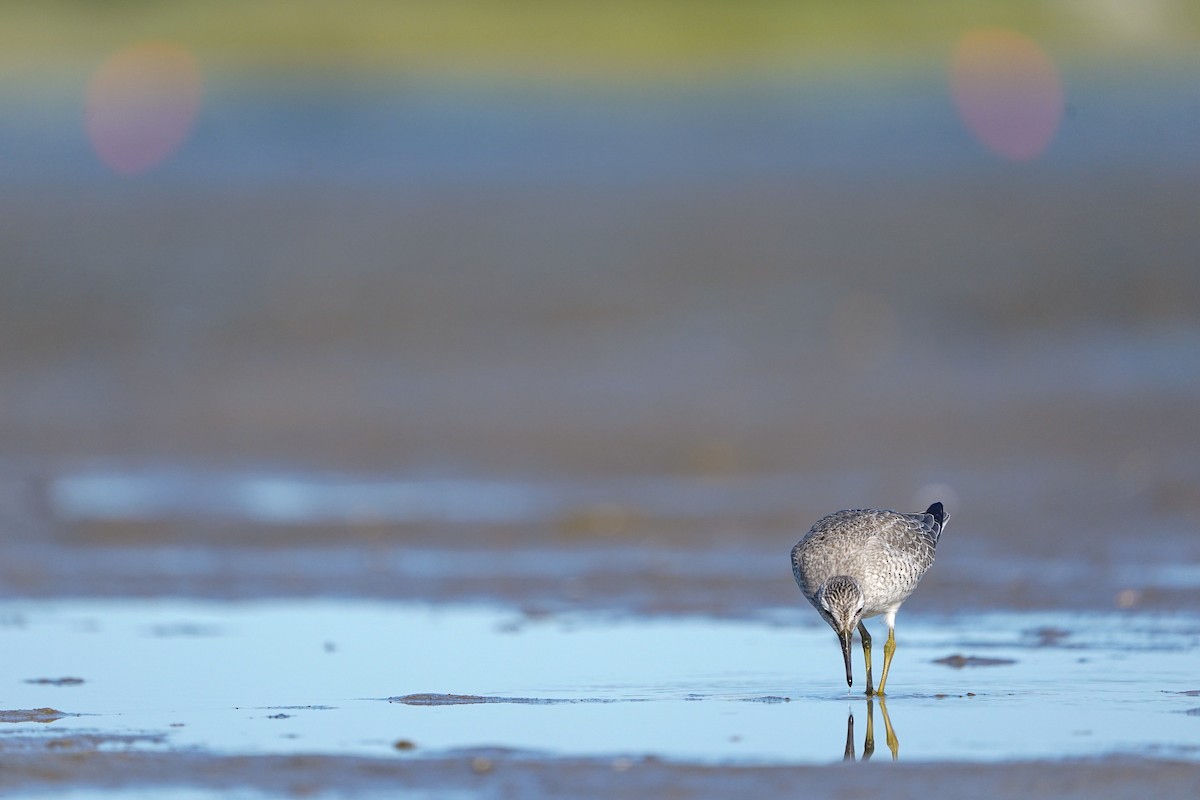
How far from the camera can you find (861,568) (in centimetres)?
782

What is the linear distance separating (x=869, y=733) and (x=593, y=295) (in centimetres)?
1285

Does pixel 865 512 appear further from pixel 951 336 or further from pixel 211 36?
pixel 211 36

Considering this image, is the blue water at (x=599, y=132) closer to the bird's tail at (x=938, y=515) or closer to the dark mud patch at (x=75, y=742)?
the bird's tail at (x=938, y=515)

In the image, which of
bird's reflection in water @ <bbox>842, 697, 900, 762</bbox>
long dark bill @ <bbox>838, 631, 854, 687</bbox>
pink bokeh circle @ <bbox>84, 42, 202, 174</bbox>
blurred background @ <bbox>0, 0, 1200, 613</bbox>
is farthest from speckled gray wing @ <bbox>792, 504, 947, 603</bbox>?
pink bokeh circle @ <bbox>84, 42, 202, 174</bbox>

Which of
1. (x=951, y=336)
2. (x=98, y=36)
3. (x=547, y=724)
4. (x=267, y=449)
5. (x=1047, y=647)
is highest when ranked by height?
(x=98, y=36)

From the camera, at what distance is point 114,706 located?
727cm

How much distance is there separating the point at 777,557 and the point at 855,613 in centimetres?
318

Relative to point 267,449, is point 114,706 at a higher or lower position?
lower

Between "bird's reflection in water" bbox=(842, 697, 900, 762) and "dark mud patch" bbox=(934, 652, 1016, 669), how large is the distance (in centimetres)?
66

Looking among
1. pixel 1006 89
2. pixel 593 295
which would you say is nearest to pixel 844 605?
pixel 593 295

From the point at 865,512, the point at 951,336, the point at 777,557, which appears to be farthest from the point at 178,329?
the point at 865,512

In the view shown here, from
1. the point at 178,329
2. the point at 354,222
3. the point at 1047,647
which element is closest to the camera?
the point at 1047,647

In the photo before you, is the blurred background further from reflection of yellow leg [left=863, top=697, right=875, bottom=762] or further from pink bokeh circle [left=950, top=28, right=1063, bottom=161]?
reflection of yellow leg [left=863, top=697, right=875, bottom=762]

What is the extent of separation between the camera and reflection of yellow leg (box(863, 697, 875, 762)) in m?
6.47
